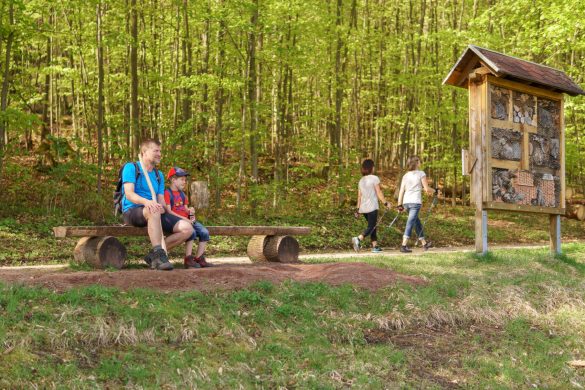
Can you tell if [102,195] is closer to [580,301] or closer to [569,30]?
[580,301]

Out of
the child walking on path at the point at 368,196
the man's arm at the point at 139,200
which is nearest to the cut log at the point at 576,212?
the child walking on path at the point at 368,196

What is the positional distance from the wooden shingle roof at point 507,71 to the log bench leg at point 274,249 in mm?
4715

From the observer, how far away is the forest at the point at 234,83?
17.0 metres

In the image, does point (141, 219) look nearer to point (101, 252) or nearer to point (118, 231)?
point (118, 231)

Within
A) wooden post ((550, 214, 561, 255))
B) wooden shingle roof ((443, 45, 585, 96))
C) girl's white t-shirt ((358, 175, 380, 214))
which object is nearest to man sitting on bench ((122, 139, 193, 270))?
girl's white t-shirt ((358, 175, 380, 214))

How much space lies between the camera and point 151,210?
8.13m

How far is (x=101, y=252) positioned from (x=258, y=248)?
3.04 metres

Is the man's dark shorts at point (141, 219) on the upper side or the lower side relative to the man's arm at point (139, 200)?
lower

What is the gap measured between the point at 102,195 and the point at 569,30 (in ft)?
44.4

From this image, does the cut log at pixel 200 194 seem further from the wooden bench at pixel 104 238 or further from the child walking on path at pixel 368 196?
the wooden bench at pixel 104 238

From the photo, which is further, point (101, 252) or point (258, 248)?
point (258, 248)

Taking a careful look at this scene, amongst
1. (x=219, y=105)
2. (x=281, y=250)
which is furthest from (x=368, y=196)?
(x=219, y=105)

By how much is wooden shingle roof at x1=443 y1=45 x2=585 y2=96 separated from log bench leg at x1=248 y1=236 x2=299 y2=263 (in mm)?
4715

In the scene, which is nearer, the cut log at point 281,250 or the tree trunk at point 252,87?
the cut log at point 281,250
